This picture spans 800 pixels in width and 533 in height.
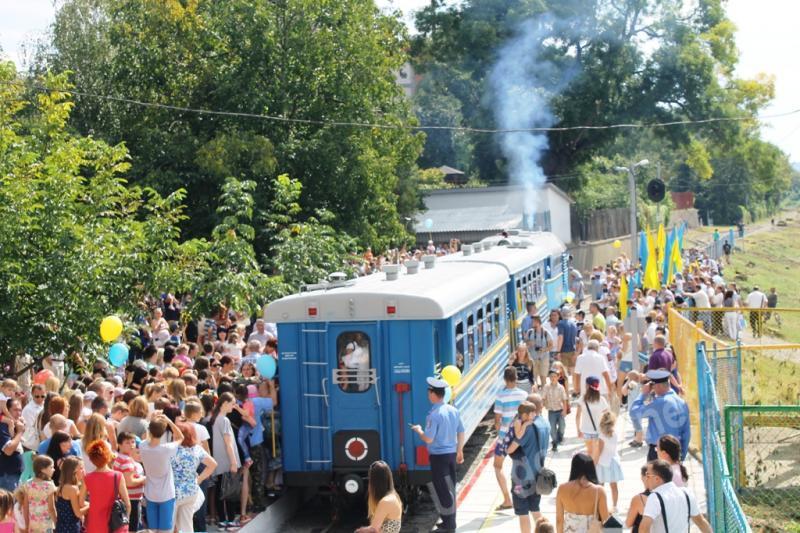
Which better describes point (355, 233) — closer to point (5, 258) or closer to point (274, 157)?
point (274, 157)

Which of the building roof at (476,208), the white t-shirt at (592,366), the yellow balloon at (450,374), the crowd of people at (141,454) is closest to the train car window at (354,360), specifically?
the yellow balloon at (450,374)

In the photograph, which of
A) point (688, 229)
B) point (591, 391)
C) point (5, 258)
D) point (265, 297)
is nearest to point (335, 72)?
point (265, 297)

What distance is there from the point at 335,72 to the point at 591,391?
19.3m

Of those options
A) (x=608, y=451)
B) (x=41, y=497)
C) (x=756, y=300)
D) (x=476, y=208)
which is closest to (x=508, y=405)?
(x=608, y=451)

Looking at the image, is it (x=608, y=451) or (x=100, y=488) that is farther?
(x=608, y=451)

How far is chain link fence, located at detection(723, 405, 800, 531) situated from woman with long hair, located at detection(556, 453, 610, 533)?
108 inches

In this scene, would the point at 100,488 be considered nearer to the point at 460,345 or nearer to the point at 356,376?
the point at 356,376

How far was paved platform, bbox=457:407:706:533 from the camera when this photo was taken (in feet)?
42.6

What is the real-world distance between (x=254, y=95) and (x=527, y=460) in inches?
784

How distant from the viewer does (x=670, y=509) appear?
8312 millimetres

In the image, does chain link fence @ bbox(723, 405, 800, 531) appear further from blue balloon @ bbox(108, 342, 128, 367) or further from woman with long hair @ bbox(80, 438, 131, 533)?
blue balloon @ bbox(108, 342, 128, 367)

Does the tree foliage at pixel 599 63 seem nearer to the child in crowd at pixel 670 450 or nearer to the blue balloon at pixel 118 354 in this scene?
the blue balloon at pixel 118 354

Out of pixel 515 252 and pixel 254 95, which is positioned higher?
pixel 254 95

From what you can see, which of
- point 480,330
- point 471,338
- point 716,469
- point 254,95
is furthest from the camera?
point 254,95
